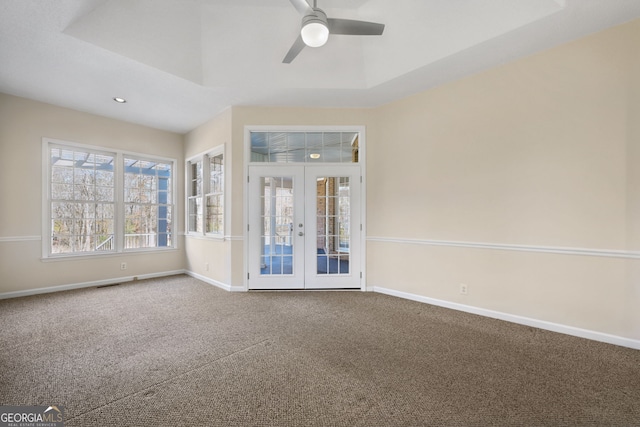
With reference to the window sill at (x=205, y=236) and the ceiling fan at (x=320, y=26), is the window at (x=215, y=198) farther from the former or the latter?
the ceiling fan at (x=320, y=26)

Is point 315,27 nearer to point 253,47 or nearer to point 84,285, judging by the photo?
point 253,47

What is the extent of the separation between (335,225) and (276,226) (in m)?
0.91

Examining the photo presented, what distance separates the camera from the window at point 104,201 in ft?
13.9

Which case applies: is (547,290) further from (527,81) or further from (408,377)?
(527,81)

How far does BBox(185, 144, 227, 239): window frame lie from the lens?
4389mm

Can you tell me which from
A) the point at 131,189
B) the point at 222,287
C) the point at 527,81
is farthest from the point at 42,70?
the point at 527,81

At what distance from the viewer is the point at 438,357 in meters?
2.22

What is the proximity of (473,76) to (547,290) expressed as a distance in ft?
8.25

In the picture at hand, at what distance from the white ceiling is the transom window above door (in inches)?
18.4

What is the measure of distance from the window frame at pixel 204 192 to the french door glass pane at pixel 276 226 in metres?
0.70

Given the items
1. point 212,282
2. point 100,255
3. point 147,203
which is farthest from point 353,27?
point 100,255

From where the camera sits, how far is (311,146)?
165 inches

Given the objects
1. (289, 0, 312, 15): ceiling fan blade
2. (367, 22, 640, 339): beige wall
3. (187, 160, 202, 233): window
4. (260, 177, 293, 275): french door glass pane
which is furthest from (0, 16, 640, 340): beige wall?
(289, 0, 312, 15): ceiling fan blade

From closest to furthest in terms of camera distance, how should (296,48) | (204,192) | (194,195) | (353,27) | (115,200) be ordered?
(353,27)
(296,48)
(115,200)
(204,192)
(194,195)
